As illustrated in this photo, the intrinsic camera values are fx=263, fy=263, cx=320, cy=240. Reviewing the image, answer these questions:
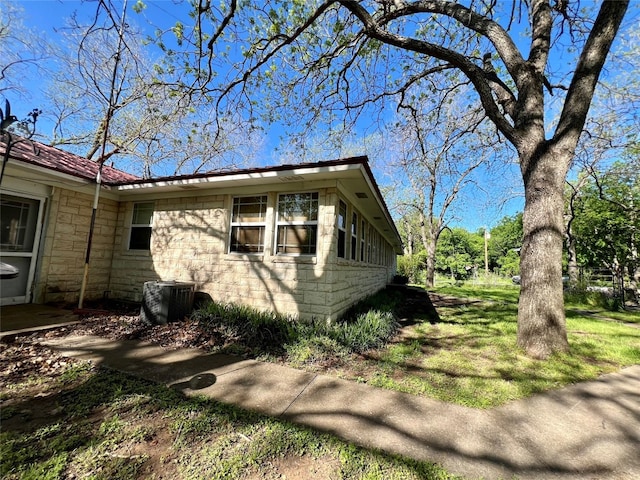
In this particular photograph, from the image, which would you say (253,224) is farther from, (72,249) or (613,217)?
(613,217)

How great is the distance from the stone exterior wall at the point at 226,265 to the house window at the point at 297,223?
0.59 feet

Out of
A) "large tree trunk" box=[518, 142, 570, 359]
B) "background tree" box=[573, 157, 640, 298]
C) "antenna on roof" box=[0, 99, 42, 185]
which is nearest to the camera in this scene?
"antenna on roof" box=[0, 99, 42, 185]

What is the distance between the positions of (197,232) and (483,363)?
6519mm

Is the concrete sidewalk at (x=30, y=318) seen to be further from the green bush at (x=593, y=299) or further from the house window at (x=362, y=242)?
the green bush at (x=593, y=299)

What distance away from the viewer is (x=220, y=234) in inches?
250

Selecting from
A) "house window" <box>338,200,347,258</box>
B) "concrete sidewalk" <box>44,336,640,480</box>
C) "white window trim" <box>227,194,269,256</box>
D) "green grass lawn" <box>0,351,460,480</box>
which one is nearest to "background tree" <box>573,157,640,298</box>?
"house window" <box>338,200,347,258</box>

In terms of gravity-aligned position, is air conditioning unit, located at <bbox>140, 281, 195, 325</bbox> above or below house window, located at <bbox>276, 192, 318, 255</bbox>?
below

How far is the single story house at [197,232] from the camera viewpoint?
5395 millimetres

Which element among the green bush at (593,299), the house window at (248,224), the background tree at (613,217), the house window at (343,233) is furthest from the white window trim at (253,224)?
the background tree at (613,217)

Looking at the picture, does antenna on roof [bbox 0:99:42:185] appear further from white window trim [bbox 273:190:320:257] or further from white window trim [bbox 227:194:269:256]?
white window trim [bbox 273:190:320:257]

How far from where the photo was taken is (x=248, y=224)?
20.3 ft

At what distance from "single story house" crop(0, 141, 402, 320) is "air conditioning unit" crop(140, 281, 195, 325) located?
0.93 meters

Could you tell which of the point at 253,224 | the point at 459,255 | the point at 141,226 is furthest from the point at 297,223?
the point at 459,255

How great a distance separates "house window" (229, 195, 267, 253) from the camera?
6074 millimetres
